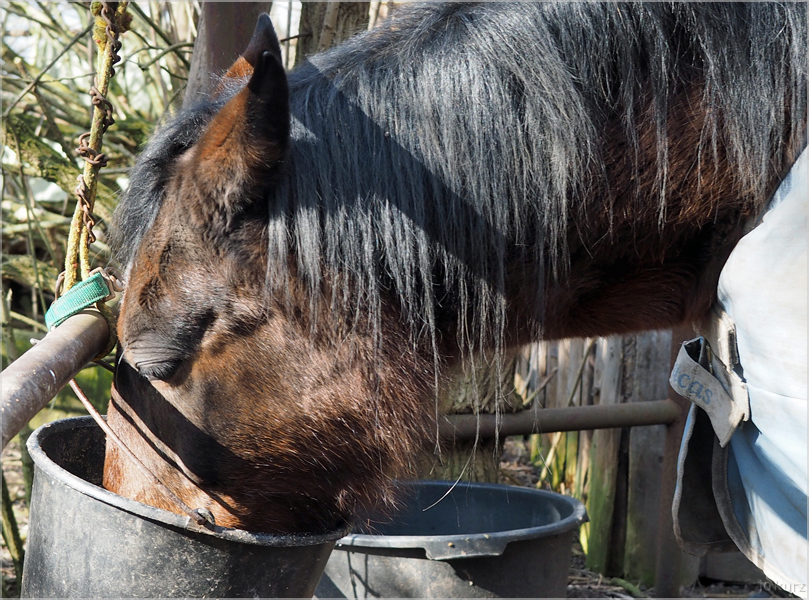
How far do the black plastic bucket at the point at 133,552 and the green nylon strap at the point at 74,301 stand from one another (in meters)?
0.26

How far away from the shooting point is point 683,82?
1289 millimetres

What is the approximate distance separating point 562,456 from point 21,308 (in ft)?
14.2

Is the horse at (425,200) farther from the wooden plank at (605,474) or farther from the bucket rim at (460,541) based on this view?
the wooden plank at (605,474)

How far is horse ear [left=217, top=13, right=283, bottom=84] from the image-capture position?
4.13ft

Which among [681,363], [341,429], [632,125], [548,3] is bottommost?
[341,429]

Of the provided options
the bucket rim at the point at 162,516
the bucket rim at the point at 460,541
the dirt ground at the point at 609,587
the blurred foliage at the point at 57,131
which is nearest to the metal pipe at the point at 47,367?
the bucket rim at the point at 162,516

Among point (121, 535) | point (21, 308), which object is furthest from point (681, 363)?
point (21, 308)

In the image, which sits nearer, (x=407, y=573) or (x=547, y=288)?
(x=547, y=288)

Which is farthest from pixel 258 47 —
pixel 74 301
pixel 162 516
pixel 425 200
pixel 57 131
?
pixel 57 131

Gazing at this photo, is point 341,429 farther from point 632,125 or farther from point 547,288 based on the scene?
point 632,125

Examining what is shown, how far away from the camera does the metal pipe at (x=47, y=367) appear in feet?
3.22

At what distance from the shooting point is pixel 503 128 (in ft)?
4.14

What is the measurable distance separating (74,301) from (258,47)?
1.96 feet

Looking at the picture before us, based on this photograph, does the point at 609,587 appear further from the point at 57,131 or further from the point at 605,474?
the point at 57,131
